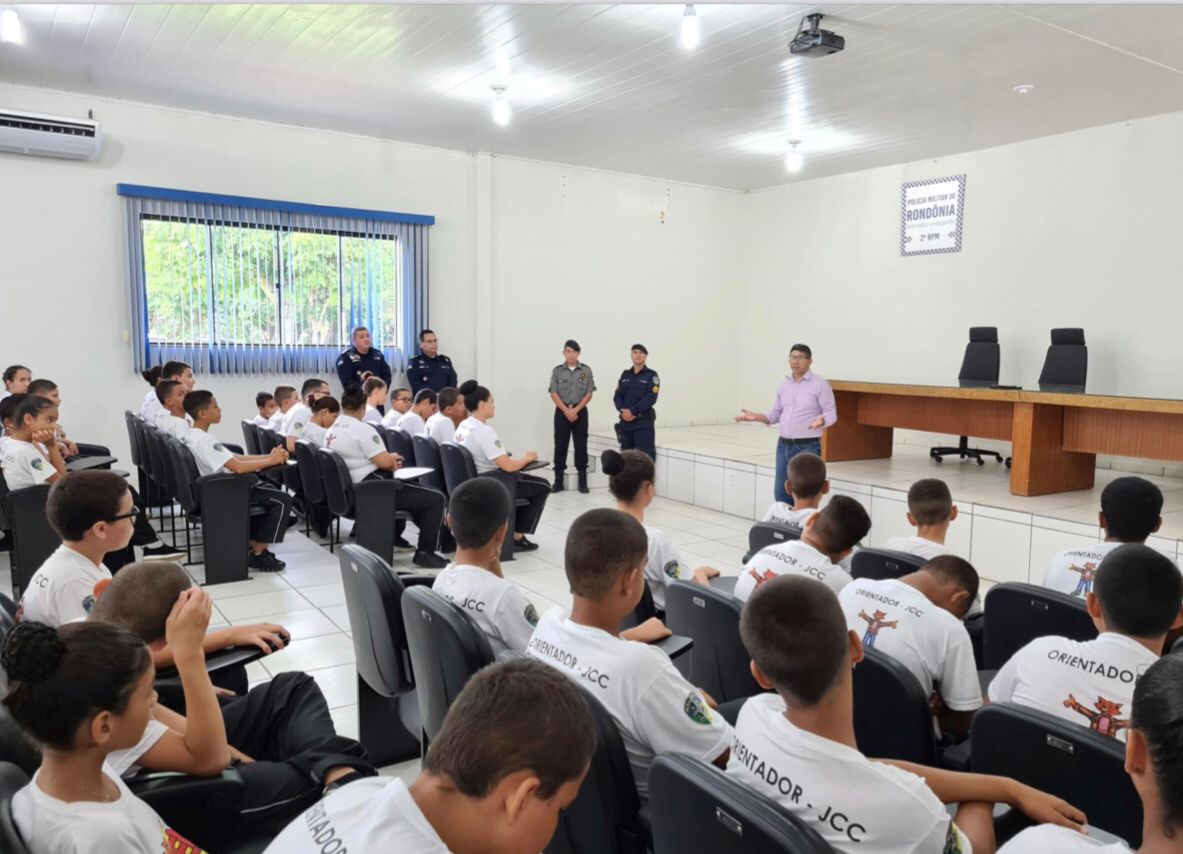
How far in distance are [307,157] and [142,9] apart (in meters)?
2.76

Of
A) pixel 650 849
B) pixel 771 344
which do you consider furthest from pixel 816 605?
pixel 771 344

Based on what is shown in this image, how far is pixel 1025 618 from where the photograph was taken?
2461 millimetres

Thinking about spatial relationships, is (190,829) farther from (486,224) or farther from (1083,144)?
(1083,144)

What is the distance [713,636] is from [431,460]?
369 centimetres

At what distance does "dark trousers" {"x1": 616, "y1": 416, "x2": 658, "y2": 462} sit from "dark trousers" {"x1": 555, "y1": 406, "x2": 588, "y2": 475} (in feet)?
1.26

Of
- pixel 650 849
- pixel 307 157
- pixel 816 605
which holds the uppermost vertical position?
pixel 307 157

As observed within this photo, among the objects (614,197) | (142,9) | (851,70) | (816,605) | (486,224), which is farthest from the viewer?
(614,197)

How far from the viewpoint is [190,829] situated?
1.56 metres

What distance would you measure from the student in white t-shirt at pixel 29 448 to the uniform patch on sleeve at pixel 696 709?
372 centimetres

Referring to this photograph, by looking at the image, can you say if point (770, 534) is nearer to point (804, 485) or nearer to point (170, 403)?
point (804, 485)

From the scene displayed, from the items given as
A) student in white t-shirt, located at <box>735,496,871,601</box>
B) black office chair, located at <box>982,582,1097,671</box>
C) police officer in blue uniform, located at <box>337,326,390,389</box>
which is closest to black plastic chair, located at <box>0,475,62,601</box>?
student in white t-shirt, located at <box>735,496,871,601</box>

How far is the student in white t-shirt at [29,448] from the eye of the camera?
13.5 ft

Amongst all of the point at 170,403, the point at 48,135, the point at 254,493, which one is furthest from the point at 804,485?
→ the point at 48,135

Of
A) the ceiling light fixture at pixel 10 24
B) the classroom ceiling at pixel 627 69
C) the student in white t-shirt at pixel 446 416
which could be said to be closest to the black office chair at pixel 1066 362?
the classroom ceiling at pixel 627 69
